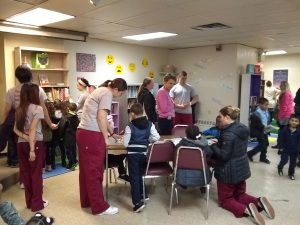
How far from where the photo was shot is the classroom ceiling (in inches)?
127

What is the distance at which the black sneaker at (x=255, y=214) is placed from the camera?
8.32 ft

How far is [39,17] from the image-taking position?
397 centimetres

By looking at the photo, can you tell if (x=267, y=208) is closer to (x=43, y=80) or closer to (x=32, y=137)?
(x=32, y=137)

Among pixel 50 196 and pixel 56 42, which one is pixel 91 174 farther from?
pixel 56 42

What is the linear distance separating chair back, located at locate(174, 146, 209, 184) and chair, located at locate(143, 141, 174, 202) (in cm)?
22

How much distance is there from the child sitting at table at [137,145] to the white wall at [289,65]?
25.7 feet

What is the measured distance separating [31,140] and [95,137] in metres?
0.62

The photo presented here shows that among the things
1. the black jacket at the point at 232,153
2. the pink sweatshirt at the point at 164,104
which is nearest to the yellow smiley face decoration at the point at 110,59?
the pink sweatshirt at the point at 164,104

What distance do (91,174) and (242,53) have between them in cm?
526

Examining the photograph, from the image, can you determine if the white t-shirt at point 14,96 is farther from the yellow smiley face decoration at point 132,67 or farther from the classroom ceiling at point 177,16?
the yellow smiley face decoration at point 132,67

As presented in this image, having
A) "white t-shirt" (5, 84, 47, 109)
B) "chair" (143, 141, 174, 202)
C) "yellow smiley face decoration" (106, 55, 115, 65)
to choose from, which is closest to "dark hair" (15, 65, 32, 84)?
"white t-shirt" (5, 84, 47, 109)

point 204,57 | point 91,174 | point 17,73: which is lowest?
point 91,174

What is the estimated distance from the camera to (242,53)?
6617 millimetres

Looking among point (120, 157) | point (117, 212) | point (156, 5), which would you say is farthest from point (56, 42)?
point (117, 212)
